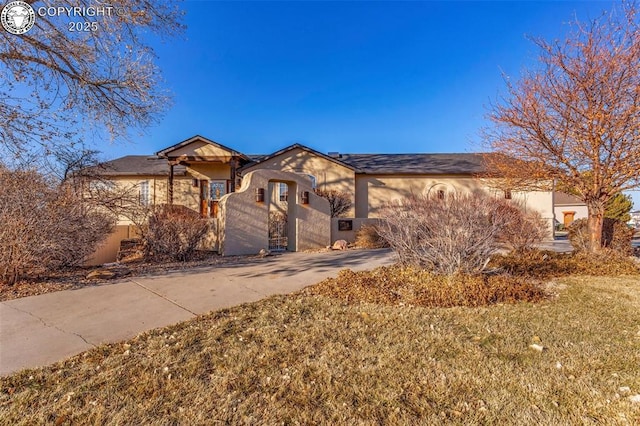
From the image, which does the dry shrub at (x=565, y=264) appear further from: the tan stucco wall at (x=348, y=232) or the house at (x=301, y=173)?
the house at (x=301, y=173)

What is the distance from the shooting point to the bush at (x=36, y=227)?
226 inches

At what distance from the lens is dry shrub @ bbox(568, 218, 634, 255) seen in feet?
31.2

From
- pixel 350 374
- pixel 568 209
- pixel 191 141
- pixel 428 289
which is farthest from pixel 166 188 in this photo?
pixel 568 209

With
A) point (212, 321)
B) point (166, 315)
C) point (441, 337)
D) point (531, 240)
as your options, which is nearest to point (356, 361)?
point (441, 337)

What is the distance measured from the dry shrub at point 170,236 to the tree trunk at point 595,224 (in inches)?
446

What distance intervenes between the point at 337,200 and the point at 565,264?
1153 centimetres

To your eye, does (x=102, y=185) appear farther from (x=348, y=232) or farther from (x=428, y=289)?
(x=428, y=289)

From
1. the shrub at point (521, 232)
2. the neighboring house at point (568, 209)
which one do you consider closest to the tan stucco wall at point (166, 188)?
the shrub at point (521, 232)

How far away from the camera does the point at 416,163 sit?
2067 centimetres

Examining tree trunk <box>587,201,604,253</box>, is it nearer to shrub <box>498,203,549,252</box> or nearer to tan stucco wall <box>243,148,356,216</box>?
shrub <box>498,203,549,252</box>

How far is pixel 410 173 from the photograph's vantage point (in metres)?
19.5

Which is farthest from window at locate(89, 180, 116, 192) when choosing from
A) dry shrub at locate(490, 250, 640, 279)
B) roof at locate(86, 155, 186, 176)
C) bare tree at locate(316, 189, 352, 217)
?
dry shrub at locate(490, 250, 640, 279)

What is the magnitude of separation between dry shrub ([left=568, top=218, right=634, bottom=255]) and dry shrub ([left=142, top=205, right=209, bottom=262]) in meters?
11.5

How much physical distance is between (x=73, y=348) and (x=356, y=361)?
3124mm
